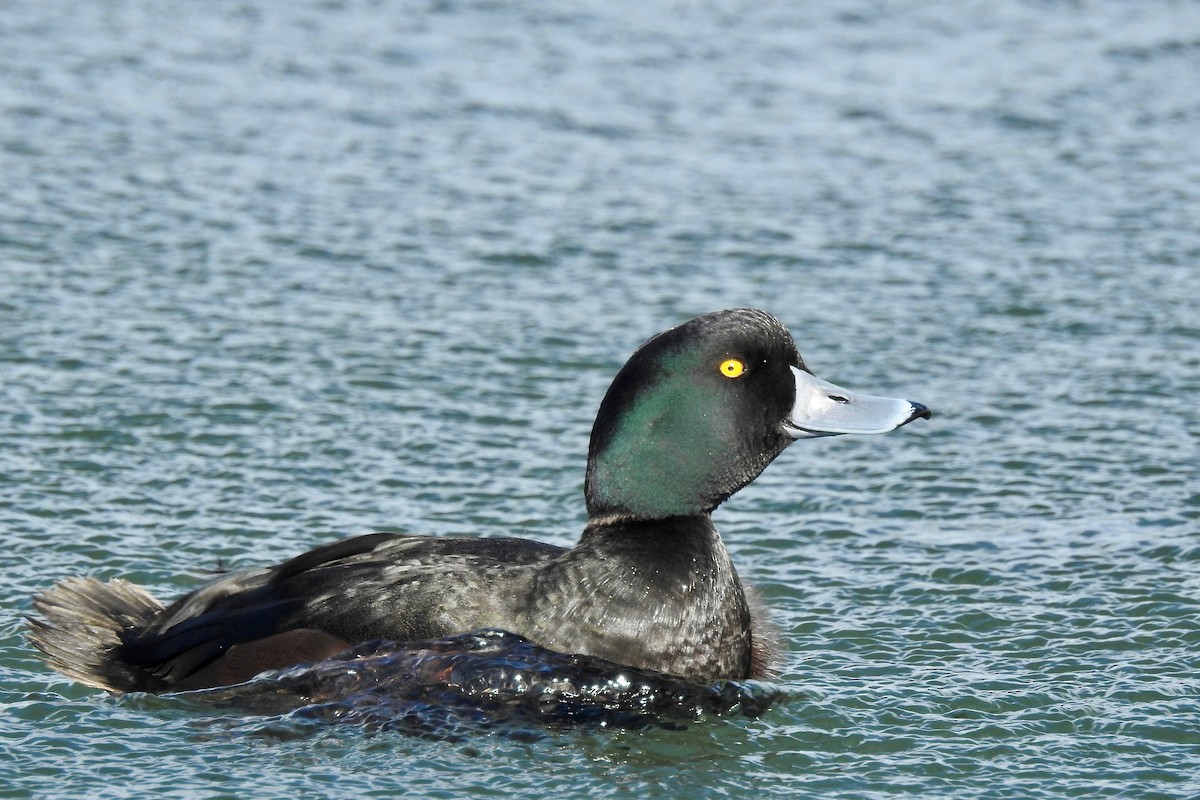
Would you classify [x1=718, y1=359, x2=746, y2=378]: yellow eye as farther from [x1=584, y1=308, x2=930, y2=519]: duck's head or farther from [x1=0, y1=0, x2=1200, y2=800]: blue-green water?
[x1=0, y1=0, x2=1200, y2=800]: blue-green water

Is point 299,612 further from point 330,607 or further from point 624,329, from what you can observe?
point 624,329

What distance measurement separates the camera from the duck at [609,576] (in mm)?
6230

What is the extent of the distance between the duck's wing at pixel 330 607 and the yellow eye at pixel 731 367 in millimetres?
865

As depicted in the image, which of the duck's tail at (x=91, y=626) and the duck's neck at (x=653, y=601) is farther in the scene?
the duck's tail at (x=91, y=626)

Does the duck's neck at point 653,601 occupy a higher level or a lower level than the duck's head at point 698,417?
lower

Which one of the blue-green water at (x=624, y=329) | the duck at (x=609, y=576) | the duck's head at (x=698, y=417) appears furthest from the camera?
the duck's head at (x=698, y=417)

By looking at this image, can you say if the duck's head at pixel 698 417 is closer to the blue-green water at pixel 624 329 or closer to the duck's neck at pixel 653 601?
the duck's neck at pixel 653 601

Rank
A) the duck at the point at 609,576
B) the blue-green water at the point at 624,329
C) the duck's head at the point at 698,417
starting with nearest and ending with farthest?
the blue-green water at the point at 624,329
the duck at the point at 609,576
the duck's head at the point at 698,417

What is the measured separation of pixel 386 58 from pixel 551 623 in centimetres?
895

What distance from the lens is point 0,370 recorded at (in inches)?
370

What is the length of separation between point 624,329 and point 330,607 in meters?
4.13

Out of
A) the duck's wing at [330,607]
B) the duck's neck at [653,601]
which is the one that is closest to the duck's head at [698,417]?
the duck's neck at [653,601]

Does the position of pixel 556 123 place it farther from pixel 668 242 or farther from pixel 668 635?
pixel 668 635


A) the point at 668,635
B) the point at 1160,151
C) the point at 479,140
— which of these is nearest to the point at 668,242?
the point at 479,140
